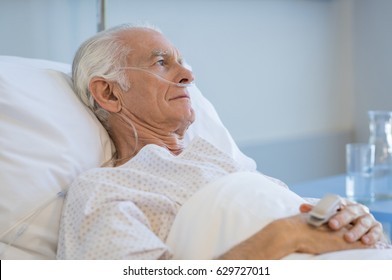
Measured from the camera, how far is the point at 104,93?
5.44 ft

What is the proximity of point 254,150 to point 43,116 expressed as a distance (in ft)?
5.48

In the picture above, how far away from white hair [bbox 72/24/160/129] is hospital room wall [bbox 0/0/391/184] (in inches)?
18.8

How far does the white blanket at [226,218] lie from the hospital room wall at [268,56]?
3.31 feet

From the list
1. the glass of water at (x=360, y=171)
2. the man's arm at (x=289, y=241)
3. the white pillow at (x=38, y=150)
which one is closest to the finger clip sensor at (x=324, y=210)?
the man's arm at (x=289, y=241)

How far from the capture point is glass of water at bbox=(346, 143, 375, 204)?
2.09 m

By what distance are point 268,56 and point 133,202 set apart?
1.92m

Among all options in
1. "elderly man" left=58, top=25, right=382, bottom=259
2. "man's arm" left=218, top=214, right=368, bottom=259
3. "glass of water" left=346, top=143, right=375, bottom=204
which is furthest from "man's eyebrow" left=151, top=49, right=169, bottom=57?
"glass of water" left=346, top=143, right=375, bottom=204

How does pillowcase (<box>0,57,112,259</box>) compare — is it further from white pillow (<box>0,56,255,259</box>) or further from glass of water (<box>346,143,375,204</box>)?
glass of water (<box>346,143,375,204</box>)

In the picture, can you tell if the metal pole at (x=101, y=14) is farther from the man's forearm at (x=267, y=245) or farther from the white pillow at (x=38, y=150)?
the man's forearm at (x=267, y=245)

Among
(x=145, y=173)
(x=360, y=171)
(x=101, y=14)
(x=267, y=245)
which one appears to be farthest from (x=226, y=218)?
(x=101, y=14)

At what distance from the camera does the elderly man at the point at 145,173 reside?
1.23 meters

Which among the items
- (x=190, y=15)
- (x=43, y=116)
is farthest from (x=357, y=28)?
(x=43, y=116)

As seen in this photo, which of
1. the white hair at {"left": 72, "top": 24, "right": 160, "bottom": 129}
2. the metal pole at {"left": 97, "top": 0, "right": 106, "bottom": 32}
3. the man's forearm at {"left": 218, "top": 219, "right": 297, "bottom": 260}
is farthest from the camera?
the metal pole at {"left": 97, "top": 0, "right": 106, "bottom": 32}

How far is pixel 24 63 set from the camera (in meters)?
1.64
